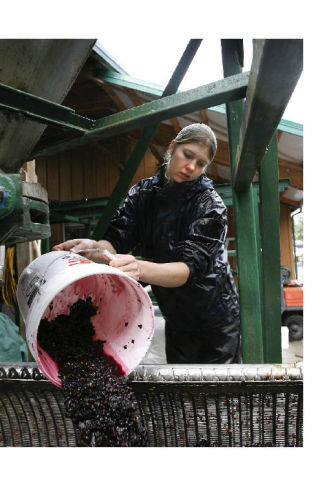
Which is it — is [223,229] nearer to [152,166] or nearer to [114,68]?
[152,166]

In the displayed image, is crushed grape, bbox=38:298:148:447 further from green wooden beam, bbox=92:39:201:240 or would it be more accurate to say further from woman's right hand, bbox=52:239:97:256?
green wooden beam, bbox=92:39:201:240

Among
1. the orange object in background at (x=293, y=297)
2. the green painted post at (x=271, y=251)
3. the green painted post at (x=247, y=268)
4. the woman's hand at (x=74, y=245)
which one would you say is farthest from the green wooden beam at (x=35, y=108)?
the orange object in background at (x=293, y=297)

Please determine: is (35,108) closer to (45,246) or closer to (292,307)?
(45,246)

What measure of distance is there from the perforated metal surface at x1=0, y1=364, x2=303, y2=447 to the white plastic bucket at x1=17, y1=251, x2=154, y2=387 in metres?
0.09

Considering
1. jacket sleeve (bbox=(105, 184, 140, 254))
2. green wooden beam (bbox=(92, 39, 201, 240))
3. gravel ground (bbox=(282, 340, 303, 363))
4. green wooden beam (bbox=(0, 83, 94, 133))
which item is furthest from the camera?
gravel ground (bbox=(282, 340, 303, 363))

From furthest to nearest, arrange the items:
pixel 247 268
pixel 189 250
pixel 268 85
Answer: pixel 247 268, pixel 189 250, pixel 268 85

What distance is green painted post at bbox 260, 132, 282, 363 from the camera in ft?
4.99

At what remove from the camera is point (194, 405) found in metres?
1.21

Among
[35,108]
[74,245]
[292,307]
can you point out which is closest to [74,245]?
[74,245]

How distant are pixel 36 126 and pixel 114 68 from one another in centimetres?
123

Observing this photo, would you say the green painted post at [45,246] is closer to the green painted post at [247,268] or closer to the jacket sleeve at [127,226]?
the jacket sleeve at [127,226]

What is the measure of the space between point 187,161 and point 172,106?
0.33 metres

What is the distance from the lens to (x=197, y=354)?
Answer: 6.43 feet

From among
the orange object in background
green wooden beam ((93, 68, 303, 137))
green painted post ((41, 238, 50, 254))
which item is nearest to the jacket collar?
green wooden beam ((93, 68, 303, 137))
